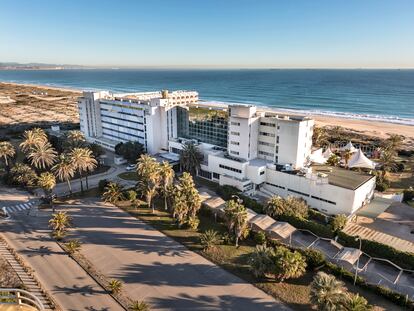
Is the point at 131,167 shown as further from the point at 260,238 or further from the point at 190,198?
the point at 260,238

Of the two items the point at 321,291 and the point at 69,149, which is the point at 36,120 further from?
the point at 321,291

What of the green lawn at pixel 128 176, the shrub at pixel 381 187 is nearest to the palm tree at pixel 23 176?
the green lawn at pixel 128 176

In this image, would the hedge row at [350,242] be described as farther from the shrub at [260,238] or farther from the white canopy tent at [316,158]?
the white canopy tent at [316,158]

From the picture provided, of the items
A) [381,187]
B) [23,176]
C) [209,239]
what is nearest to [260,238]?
[209,239]

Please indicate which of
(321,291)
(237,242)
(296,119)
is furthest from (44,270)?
(296,119)

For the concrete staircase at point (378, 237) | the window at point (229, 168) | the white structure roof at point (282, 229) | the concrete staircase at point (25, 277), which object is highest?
the window at point (229, 168)
